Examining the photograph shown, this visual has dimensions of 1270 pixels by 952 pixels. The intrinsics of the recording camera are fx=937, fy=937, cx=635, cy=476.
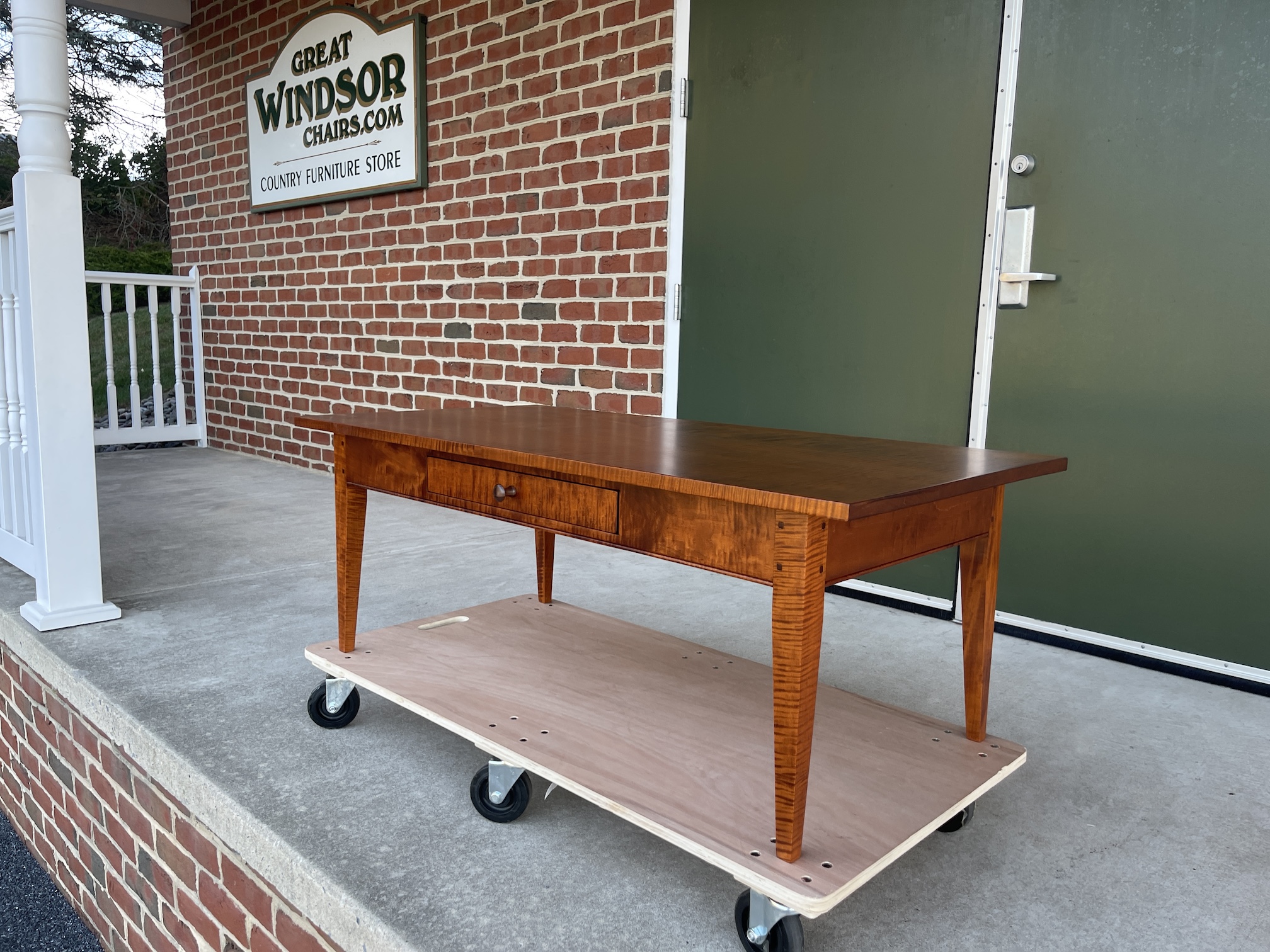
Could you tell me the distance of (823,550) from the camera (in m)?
1.21

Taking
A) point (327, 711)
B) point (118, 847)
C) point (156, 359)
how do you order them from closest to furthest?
point (327, 711) → point (118, 847) → point (156, 359)

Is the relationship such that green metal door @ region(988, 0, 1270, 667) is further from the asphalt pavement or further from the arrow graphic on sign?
the arrow graphic on sign

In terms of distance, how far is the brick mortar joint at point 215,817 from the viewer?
52.1 inches

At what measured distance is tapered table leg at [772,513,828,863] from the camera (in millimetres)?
1192

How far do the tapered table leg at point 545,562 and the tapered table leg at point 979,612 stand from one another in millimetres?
1019

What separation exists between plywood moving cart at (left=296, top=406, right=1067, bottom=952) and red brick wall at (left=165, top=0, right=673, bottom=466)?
1609mm

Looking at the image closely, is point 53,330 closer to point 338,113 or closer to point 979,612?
point 979,612

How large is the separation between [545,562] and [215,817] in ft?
3.11

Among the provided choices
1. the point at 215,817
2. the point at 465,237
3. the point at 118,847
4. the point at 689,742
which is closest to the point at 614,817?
the point at 689,742

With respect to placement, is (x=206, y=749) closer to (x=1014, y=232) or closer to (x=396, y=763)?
(x=396, y=763)

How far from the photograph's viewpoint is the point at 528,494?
1.59 m

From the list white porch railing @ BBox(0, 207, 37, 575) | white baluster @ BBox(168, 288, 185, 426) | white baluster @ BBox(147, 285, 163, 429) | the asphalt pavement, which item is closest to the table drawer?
white porch railing @ BBox(0, 207, 37, 575)

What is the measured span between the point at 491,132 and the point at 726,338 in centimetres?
158

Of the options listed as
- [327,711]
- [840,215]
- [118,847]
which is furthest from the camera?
[840,215]
